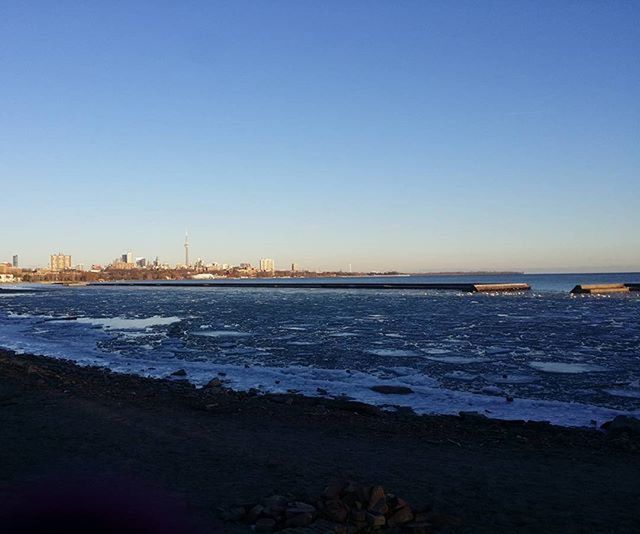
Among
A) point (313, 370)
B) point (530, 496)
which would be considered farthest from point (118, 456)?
point (313, 370)

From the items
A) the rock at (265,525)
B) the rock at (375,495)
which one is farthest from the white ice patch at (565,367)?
the rock at (265,525)

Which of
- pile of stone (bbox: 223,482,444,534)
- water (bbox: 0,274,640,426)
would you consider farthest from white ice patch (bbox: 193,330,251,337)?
pile of stone (bbox: 223,482,444,534)

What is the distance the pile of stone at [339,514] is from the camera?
6219 millimetres

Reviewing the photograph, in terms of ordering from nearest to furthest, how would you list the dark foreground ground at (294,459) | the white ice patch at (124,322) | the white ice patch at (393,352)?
the dark foreground ground at (294,459)
the white ice patch at (393,352)
the white ice patch at (124,322)

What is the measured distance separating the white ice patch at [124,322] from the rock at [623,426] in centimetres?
3046

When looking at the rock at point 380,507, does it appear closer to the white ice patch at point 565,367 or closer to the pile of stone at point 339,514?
the pile of stone at point 339,514

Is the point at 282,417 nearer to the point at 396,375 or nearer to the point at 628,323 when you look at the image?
the point at 396,375

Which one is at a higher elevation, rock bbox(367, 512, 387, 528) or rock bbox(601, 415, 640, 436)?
rock bbox(367, 512, 387, 528)

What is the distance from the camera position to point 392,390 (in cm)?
1566

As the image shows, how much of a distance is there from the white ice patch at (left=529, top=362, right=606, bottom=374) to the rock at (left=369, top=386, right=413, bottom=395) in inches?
229

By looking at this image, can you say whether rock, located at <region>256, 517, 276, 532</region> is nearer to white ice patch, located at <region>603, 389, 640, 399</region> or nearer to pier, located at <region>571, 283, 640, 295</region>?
white ice patch, located at <region>603, 389, 640, 399</region>

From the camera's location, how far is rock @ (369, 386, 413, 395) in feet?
50.4

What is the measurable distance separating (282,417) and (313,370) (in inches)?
278

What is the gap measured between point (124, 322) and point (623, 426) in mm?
36075
